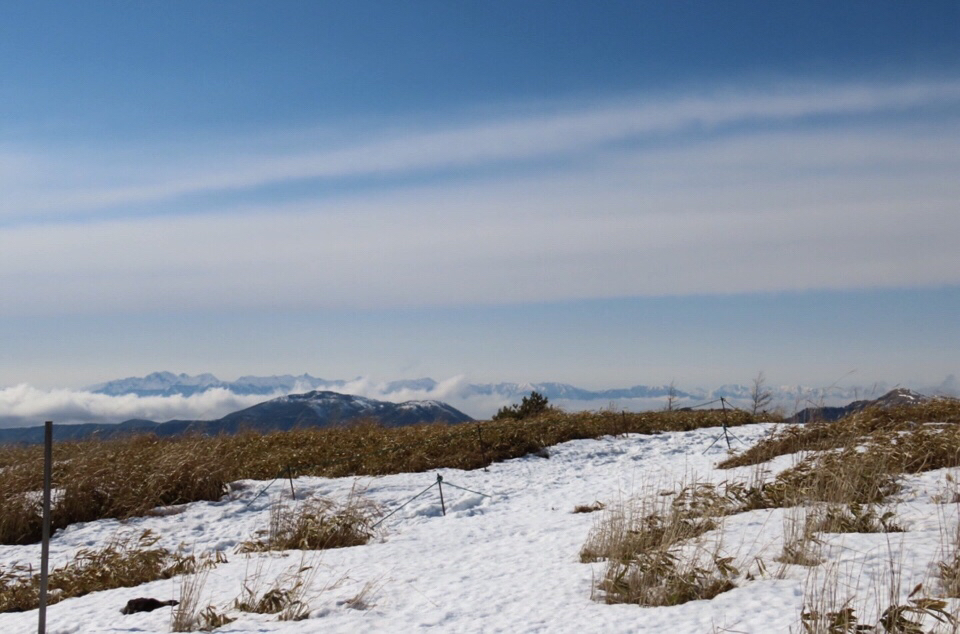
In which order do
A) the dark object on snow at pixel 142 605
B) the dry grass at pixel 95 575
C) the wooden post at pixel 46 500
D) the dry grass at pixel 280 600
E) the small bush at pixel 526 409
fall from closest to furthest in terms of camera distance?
the wooden post at pixel 46 500 < the dry grass at pixel 280 600 < the dark object on snow at pixel 142 605 < the dry grass at pixel 95 575 < the small bush at pixel 526 409

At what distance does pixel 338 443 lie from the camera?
1589 cm

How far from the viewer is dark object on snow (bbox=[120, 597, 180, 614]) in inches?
238

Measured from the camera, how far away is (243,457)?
14820mm

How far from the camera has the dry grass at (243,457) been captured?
36.7 feet

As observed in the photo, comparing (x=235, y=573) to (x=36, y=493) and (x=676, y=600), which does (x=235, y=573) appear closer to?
(x=676, y=600)

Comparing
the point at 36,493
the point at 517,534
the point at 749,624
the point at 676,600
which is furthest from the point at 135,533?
the point at 749,624

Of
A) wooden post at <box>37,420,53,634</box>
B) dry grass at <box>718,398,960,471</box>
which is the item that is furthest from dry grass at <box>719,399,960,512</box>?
wooden post at <box>37,420,53,634</box>

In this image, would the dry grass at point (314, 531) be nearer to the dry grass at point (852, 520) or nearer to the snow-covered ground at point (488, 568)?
the snow-covered ground at point (488, 568)

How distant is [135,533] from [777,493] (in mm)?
8712

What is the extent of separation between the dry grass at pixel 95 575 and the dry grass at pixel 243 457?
2.85m

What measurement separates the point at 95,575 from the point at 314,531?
8.16ft

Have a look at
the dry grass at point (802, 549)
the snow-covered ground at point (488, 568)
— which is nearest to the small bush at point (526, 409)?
the snow-covered ground at point (488, 568)

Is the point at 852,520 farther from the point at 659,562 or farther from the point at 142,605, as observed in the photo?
the point at 142,605

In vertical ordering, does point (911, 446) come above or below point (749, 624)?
above
